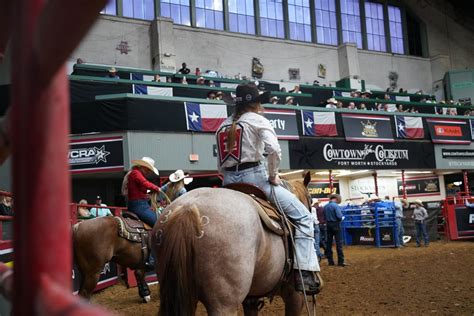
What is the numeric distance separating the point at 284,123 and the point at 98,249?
13812 mm

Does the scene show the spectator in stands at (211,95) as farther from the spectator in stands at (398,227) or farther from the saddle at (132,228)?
the saddle at (132,228)

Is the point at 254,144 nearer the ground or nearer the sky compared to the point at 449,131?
nearer the ground

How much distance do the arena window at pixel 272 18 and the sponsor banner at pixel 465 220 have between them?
57.2 ft

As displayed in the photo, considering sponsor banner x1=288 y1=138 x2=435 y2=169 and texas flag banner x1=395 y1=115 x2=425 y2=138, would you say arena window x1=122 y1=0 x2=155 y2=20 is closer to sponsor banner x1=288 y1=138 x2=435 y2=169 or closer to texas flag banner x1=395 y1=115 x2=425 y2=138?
sponsor banner x1=288 y1=138 x2=435 y2=169

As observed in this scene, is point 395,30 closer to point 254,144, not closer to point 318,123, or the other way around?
point 318,123

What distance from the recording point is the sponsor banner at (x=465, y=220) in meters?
18.3

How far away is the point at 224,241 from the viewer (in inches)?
131

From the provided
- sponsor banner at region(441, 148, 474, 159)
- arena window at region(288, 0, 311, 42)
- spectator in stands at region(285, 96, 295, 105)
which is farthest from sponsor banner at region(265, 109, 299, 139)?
arena window at region(288, 0, 311, 42)

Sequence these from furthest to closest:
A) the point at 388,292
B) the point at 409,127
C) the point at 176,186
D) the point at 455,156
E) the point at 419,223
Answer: the point at 455,156
the point at 409,127
the point at 419,223
the point at 176,186
the point at 388,292

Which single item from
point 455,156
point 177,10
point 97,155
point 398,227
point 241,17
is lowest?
point 398,227

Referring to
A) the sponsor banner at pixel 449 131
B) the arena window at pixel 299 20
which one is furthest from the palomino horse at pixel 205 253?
the arena window at pixel 299 20

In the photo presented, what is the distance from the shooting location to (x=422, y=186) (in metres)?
27.1

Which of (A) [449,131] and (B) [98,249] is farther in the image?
(A) [449,131]

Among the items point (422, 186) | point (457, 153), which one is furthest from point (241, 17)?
point (457, 153)
